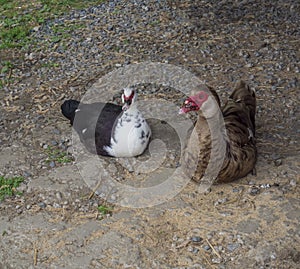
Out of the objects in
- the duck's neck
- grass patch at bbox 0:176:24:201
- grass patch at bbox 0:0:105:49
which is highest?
the duck's neck

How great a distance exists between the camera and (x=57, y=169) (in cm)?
525

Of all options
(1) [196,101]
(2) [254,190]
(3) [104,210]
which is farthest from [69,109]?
(2) [254,190]

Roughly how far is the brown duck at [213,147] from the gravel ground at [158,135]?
0.14 metres

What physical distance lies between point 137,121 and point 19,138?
1.23m

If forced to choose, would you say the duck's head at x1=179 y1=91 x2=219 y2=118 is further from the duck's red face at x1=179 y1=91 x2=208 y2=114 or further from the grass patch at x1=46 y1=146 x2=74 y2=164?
the grass patch at x1=46 y1=146 x2=74 y2=164

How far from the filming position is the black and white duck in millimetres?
5168

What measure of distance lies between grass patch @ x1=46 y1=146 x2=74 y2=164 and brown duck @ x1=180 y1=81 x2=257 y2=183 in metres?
1.11

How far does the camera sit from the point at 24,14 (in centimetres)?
799

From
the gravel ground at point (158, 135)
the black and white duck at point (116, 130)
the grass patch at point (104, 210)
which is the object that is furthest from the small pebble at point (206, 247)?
the black and white duck at point (116, 130)

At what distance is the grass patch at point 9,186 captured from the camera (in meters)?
5.01

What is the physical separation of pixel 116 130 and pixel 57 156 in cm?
64

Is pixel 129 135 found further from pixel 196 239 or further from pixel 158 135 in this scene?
pixel 196 239

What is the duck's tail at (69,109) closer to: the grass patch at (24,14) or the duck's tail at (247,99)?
the duck's tail at (247,99)

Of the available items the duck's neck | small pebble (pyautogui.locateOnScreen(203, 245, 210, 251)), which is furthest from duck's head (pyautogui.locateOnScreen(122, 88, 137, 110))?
small pebble (pyautogui.locateOnScreen(203, 245, 210, 251))
